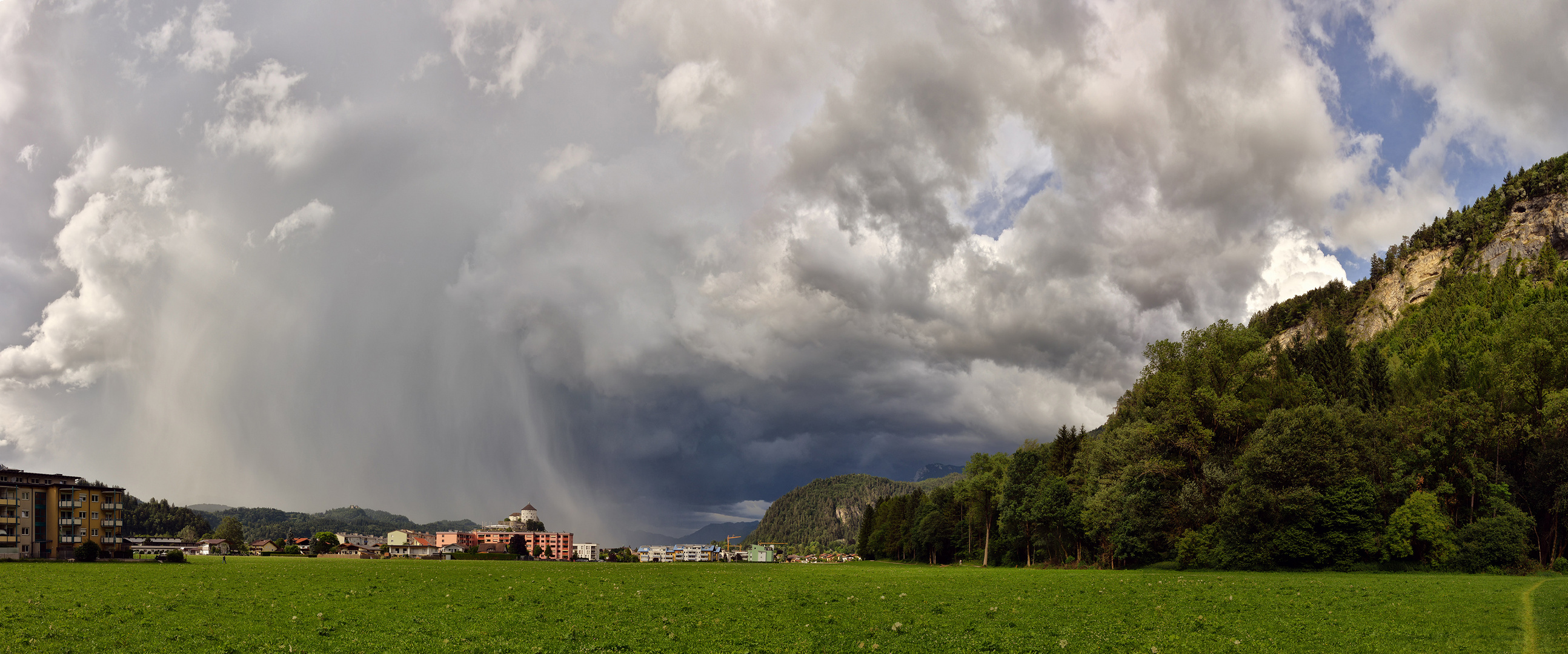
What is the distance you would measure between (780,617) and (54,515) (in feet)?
473

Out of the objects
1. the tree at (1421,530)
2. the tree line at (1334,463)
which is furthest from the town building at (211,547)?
the tree at (1421,530)

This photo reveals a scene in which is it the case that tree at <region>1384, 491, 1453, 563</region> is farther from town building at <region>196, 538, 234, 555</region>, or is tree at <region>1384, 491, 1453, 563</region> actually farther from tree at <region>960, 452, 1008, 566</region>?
town building at <region>196, 538, 234, 555</region>

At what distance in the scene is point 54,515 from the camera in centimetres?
11581

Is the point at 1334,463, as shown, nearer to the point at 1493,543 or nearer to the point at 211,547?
the point at 1493,543

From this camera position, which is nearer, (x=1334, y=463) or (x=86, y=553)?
(x=1334, y=463)

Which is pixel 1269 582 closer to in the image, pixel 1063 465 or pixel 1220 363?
pixel 1220 363

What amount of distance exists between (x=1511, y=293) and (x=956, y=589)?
22353 centimetres

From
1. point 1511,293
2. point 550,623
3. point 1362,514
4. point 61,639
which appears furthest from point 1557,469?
point 1511,293

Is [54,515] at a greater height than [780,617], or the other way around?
[780,617]

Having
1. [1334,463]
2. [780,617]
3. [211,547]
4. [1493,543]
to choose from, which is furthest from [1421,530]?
[211,547]

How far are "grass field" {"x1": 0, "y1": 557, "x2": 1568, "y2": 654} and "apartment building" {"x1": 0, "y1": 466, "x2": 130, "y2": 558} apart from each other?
291 ft

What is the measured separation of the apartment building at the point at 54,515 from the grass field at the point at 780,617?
88645mm

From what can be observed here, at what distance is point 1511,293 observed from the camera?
Result: 184625mm

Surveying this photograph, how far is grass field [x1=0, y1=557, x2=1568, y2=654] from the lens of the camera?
20.9 m
